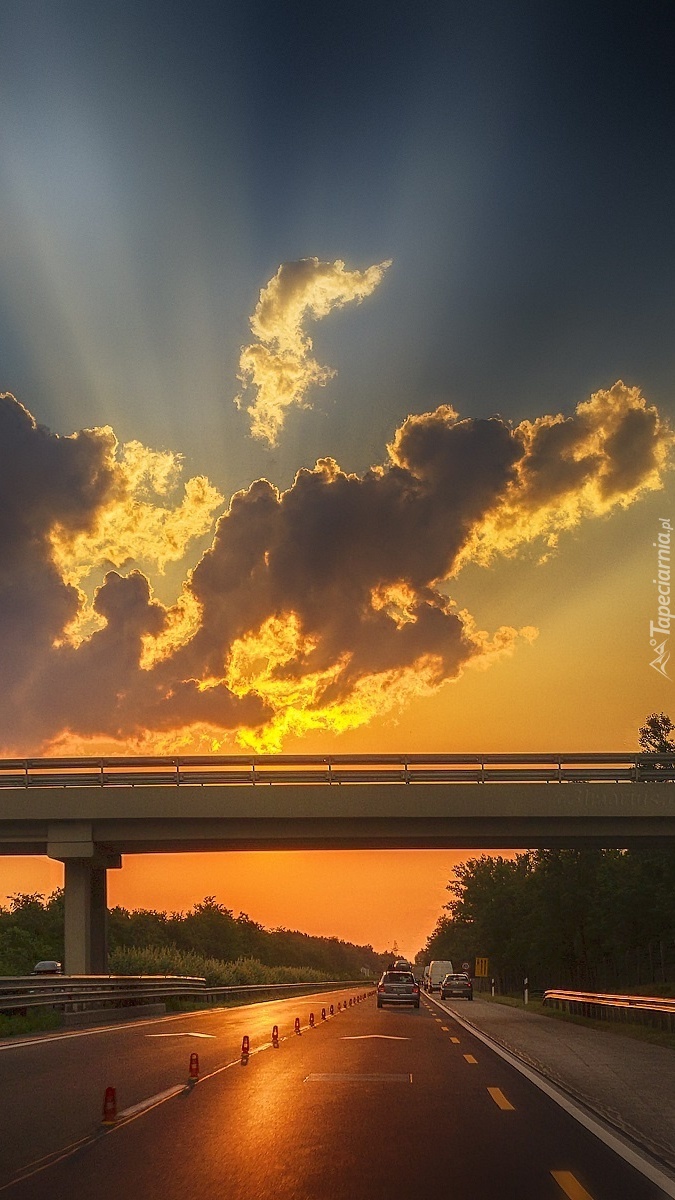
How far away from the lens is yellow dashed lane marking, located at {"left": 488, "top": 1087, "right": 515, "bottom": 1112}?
13.7 m

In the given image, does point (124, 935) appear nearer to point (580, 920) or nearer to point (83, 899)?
point (580, 920)

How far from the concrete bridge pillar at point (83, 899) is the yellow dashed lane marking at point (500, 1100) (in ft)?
102

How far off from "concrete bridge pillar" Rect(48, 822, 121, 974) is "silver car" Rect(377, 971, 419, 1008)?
410 inches

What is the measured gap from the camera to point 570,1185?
8.95 meters

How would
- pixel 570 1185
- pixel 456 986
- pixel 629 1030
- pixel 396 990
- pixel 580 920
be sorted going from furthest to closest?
pixel 580 920, pixel 456 986, pixel 396 990, pixel 629 1030, pixel 570 1185

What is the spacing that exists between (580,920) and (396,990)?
57.4 metres

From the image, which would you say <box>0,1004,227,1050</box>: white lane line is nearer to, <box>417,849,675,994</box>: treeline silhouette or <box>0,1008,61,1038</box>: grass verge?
<box>0,1008,61,1038</box>: grass verge

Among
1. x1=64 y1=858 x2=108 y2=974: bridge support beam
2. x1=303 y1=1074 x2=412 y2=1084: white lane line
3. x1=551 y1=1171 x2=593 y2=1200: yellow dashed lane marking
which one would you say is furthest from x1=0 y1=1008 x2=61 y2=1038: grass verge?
x1=551 y1=1171 x2=593 y2=1200: yellow dashed lane marking

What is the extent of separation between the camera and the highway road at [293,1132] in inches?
348

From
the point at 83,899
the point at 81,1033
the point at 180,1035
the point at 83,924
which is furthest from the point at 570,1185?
the point at 83,899

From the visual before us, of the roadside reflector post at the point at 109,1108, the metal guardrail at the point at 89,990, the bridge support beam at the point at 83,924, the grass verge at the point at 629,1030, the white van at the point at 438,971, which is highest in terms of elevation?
the bridge support beam at the point at 83,924

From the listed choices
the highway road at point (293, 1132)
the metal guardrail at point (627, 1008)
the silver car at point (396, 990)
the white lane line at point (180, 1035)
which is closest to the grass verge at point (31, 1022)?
the white lane line at point (180, 1035)

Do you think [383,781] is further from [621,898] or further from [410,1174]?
[621,898]

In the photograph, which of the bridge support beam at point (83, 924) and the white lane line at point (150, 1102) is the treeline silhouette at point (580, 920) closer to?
the bridge support beam at point (83, 924)
